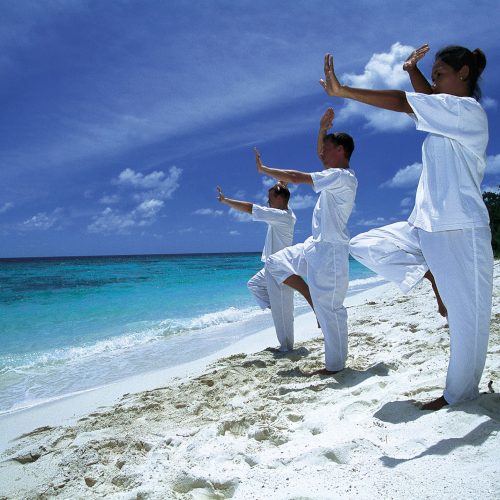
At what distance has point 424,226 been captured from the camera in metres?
2.66

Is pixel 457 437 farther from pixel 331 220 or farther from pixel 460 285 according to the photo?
pixel 331 220

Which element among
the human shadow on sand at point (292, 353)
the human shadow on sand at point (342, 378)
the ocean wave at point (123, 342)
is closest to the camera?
the human shadow on sand at point (342, 378)

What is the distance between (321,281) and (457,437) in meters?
2.17

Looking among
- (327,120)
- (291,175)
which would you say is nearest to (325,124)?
(327,120)

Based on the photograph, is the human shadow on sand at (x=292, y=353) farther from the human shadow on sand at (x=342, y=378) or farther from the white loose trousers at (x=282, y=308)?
the human shadow on sand at (x=342, y=378)

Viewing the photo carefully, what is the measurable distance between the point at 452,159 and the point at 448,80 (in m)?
0.51

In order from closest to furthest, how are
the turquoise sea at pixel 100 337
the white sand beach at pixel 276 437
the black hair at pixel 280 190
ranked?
the white sand beach at pixel 276 437 < the black hair at pixel 280 190 < the turquoise sea at pixel 100 337

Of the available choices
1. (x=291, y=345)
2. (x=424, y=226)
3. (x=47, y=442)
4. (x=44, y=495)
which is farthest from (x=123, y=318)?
(x=424, y=226)

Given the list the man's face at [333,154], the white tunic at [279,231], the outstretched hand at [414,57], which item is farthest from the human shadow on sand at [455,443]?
the white tunic at [279,231]

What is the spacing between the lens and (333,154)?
168 inches

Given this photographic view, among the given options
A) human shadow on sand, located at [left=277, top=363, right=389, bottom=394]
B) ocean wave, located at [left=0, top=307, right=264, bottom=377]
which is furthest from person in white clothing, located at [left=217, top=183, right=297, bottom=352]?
ocean wave, located at [left=0, top=307, right=264, bottom=377]

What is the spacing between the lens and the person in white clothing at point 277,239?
18.3 feet

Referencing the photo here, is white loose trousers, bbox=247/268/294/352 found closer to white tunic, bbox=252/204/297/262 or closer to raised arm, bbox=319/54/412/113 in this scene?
white tunic, bbox=252/204/297/262

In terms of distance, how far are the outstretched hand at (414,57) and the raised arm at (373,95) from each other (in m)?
0.42
